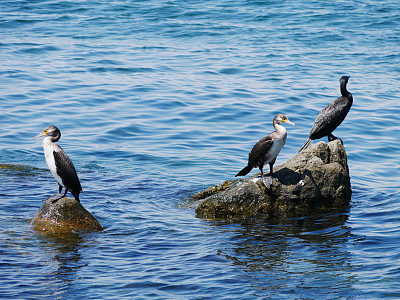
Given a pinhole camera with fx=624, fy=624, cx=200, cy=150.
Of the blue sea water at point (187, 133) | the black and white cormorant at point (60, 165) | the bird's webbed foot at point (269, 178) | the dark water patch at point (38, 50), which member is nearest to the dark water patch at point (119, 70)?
the blue sea water at point (187, 133)

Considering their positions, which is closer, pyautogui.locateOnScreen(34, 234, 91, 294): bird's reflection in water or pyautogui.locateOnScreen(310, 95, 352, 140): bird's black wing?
pyautogui.locateOnScreen(34, 234, 91, 294): bird's reflection in water

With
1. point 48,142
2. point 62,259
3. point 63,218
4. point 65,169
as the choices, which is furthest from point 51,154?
point 62,259

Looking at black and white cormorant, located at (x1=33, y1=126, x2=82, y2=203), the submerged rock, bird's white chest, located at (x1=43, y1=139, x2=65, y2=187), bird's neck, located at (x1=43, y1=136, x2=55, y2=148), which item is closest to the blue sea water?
the submerged rock

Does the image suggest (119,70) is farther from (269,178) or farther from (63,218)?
(63,218)

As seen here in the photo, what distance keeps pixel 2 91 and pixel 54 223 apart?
10105 millimetres

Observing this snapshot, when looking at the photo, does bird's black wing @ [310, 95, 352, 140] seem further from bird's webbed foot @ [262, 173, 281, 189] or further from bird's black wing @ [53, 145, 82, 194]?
bird's black wing @ [53, 145, 82, 194]

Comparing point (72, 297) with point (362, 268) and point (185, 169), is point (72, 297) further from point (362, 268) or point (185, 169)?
point (185, 169)

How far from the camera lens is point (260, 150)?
9570mm

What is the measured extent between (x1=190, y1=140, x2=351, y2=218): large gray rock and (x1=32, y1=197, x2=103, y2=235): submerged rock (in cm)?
195

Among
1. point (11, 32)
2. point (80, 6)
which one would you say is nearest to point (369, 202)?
point (11, 32)

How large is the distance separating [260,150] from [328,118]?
1659mm

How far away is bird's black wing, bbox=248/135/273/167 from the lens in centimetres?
951

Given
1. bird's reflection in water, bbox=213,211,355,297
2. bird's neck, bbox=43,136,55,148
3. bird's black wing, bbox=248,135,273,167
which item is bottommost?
bird's reflection in water, bbox=213,211,355,297

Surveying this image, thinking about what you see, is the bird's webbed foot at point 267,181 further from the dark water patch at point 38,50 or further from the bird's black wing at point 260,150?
the dark water patch at point 38,50
